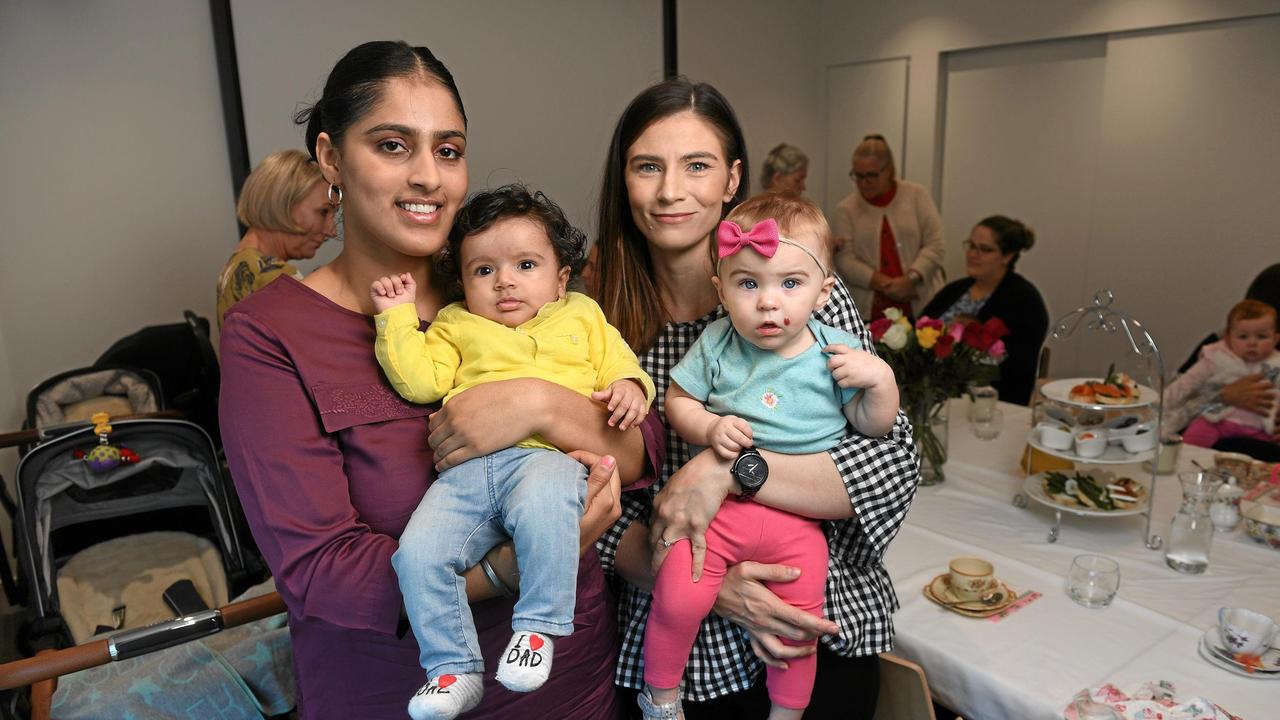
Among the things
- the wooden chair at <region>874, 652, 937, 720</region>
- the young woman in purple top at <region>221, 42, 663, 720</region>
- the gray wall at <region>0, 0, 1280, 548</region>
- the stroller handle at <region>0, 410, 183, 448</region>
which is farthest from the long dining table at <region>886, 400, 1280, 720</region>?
the stroller handle at <region>0, 410, 183, 448</region>

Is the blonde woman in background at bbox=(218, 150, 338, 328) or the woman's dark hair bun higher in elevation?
the woman's dark hair bun

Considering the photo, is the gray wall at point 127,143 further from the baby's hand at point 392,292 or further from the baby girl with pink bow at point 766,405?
the baby girl with pink bow at point 766,405

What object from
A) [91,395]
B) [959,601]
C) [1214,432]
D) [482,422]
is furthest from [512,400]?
[1214,432]

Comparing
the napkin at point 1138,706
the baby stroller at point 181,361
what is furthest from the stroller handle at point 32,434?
the napkin at point 1138,706

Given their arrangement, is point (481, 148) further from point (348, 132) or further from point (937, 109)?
point (348, 132)

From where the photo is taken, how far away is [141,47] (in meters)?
3.93

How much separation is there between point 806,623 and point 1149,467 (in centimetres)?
175

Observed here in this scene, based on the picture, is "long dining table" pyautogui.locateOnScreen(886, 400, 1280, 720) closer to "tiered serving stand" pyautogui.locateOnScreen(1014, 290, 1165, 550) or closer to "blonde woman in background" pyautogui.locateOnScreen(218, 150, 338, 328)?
"tiered serving stand" pyautogui.locateOnScreen(1014, 290, 1165, 550)

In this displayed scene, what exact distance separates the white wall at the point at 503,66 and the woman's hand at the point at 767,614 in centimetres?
286

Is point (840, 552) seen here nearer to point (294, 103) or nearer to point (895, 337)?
point (895, 337)

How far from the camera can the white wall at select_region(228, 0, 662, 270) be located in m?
4.29

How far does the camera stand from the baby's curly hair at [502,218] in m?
1.47

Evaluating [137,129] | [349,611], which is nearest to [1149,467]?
[349,611]

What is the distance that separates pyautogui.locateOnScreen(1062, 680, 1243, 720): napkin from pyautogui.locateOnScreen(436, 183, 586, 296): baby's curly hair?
1.27 metres
